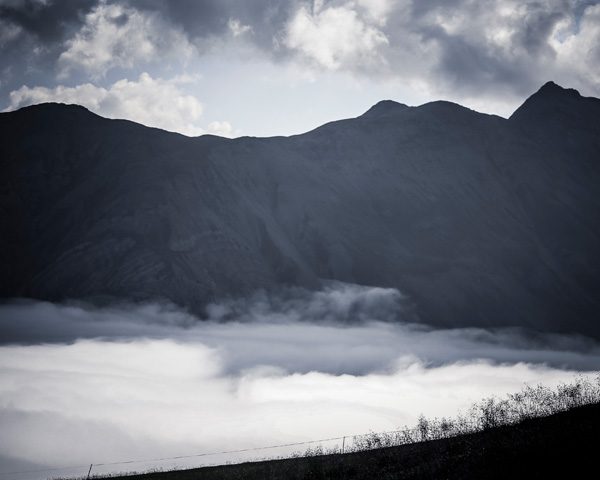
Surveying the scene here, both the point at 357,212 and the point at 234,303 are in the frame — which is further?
the point at 357,212

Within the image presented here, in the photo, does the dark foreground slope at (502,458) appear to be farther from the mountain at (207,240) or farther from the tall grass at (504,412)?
the mountain at (207,240)

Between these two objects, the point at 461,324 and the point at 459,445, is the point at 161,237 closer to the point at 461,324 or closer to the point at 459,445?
the point at 461,324

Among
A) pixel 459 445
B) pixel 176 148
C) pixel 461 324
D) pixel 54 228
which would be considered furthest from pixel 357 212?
pixel 459 445

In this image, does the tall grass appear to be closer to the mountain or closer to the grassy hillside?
the grassy hillside

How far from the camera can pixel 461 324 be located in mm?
174000

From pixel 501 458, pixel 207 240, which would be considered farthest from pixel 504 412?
pixel 207 240

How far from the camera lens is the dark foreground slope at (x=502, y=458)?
64.6ft

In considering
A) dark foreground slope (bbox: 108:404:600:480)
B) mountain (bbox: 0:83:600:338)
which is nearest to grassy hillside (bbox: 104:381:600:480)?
dark foreground slope (bbox: 108:404:600:480)

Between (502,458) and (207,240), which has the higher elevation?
(207,240)

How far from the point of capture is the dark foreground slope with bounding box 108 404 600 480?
1970 centimetres

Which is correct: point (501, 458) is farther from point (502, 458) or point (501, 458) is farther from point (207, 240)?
point (207, 240)

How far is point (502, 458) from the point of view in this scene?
22.5 meters

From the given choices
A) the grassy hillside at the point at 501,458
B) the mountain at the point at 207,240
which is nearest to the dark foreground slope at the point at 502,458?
the grassy hillside at the point at 501,458

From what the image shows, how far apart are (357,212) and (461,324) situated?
181 ft
